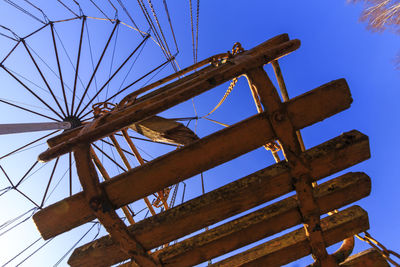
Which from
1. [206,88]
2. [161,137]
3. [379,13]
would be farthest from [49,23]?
Result: [379,13]

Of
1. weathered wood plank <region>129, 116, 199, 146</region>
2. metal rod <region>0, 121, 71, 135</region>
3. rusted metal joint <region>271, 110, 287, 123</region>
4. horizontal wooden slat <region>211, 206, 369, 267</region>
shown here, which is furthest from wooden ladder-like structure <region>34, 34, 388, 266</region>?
metal rod <region>0, 121, 71, 135</region>

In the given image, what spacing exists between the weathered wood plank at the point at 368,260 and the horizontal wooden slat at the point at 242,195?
75.3 inches

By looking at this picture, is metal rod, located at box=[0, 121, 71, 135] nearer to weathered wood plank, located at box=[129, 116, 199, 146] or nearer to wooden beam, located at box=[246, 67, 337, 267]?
weathered wood plank, located at box=[129, 116, 199, 146]

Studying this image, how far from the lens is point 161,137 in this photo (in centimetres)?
518

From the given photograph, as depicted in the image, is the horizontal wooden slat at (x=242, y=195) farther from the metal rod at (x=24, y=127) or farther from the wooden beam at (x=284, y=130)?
the metal rod at (x=24, y=127)

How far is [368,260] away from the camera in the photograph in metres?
3.79

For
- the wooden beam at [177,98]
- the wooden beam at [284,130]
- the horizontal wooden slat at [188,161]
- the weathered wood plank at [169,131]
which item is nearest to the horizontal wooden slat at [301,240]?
the wooden beam at [284,130]

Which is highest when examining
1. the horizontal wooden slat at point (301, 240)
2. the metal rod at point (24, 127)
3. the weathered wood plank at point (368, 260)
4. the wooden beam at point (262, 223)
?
the metal rod at point (24, 127)

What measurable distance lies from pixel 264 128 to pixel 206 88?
36.3 inches

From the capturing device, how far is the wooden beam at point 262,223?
11.1ft

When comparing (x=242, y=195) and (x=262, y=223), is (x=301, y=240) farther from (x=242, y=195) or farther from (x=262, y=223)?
(x=242, y=195)

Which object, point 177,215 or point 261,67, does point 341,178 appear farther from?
point 177,215

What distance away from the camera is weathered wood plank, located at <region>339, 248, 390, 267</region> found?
374 cm

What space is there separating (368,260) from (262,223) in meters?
2.06
